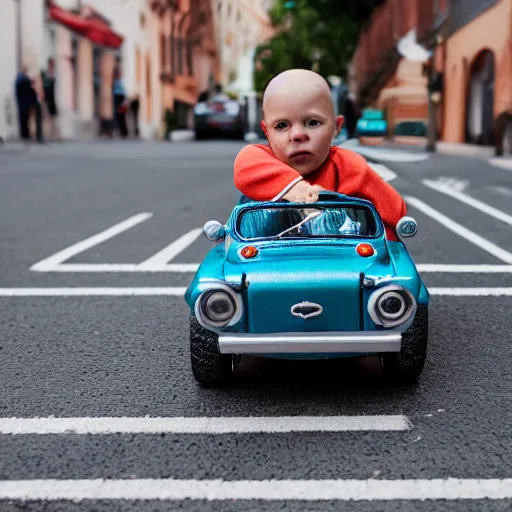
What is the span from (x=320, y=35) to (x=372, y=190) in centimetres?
5149

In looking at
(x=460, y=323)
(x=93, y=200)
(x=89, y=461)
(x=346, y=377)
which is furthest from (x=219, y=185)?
(x=89, y=461)

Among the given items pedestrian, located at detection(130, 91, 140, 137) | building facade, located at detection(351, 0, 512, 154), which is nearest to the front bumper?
building facade, located at detection(351, 0, 512, 154)

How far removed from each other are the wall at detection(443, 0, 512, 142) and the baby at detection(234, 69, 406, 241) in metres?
21.3

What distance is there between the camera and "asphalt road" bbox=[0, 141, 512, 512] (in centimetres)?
269

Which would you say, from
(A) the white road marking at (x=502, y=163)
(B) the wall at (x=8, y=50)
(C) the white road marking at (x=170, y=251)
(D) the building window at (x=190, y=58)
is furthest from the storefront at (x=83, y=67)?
(C) the white road marking at (x=170, y=251)

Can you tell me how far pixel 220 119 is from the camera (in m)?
36.5

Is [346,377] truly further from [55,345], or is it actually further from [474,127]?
[474,127]

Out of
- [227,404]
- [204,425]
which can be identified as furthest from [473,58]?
[204,425]

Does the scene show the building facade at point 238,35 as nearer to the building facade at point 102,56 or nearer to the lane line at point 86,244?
the building facade at point 102,56

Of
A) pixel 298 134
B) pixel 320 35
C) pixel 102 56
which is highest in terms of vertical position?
pixel 320 35

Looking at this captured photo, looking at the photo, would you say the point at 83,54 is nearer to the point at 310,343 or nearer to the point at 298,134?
the point at 298,134

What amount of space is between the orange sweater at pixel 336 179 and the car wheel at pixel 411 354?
0.61 meters

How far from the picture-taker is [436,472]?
2807 millimetres

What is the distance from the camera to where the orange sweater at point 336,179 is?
154 inches
